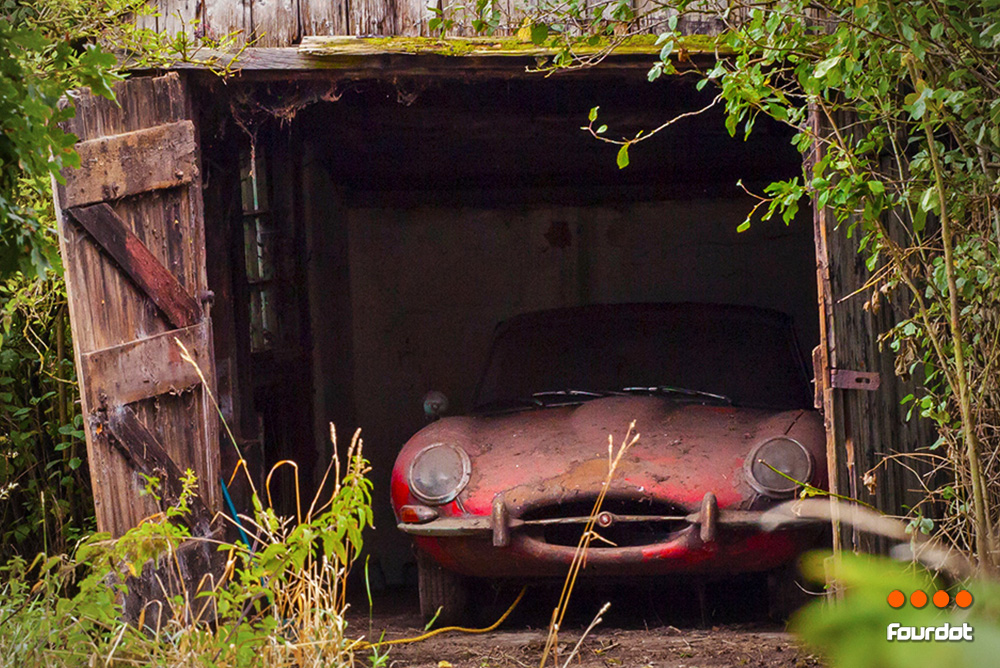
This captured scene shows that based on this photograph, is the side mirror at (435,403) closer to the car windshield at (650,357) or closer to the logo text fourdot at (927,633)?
the car windshield at (650,357)

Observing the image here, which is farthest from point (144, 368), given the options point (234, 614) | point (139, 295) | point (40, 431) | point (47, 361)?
point (234, 614)

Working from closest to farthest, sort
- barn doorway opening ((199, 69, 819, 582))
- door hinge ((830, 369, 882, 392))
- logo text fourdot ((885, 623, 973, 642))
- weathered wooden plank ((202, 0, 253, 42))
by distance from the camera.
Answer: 1. logo text fourdot ((885, 623, 973, 642))
2. door hinge ((830, 369, 882, 392))
3. weathered wooden plank ((202, 0, 253, 42))
4. barn doorway opening ((199, 69, 819, 582))

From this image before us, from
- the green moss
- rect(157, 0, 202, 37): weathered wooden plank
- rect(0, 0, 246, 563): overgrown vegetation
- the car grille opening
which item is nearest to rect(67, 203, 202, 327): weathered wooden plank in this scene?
rect(0, 0, 246, 563): overgrown vegetation

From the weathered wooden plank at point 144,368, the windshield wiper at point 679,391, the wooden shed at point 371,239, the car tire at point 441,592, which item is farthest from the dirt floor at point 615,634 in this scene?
the weathered wooden plank at point 144,368

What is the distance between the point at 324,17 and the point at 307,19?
78 millimetres

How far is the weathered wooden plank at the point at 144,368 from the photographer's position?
13.3 ft

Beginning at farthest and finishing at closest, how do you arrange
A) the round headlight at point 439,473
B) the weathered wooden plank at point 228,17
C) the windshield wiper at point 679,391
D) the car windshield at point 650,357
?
1. the car windshield at point 650,357
2. the windshield wiper at point 679,391
3. the weathered wooden plank at point 228,17
4. the round headlight at point 439,473

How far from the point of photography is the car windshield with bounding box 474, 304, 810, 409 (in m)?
5.40

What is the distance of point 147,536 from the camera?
291cm

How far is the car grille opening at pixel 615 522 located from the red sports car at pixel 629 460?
11 mm

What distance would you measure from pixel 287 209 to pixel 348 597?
2.68m

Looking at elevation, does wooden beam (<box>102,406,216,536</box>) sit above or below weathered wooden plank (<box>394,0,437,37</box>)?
below

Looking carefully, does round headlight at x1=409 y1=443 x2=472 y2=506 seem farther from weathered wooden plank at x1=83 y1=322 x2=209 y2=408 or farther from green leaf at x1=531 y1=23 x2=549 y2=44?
green leaf at x1=531 y1=23 x2=549 y2=44

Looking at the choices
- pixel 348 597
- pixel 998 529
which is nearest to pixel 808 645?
pixel 998 529
